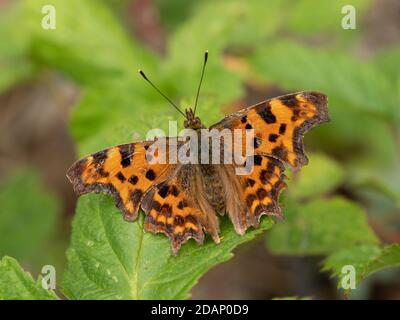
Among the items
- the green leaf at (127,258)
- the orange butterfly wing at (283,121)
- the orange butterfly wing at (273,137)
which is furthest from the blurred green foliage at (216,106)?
the orange butterfly wing at (283,121)

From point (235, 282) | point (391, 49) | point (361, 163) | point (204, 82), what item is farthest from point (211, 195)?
point (391, 49)

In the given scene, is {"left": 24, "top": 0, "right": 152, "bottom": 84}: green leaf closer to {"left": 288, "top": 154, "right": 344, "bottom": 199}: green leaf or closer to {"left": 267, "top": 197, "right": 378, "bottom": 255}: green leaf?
{"left": 288, "top": 154, "right": 344, "bottom": 199}: green leaf

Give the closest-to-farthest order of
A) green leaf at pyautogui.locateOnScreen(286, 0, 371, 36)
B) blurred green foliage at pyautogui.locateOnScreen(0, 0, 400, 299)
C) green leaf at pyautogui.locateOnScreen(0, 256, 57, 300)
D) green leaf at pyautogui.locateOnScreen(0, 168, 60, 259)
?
green leaf at pyautogui.locateOnScreen(0, 256, 57, 300) → blurred green foliage at pyautogui.locateOnScreen(0, 0, 400, 299) → green leaf at pyautogui.locateOnScreen(0, 168, 60, 259) → green leaf at pyautogui.locateOnScreen(286, 0, 371, 36)

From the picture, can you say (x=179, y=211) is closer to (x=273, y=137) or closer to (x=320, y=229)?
(x=273, y=137)

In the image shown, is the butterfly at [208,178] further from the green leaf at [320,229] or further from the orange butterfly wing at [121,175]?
the green leaf at [320,229]

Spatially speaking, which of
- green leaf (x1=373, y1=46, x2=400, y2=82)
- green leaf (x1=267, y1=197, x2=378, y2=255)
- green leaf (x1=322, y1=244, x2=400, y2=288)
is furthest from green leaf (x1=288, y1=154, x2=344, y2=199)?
green leaf (x1=373, y1=46, x2=400, y2=82)
